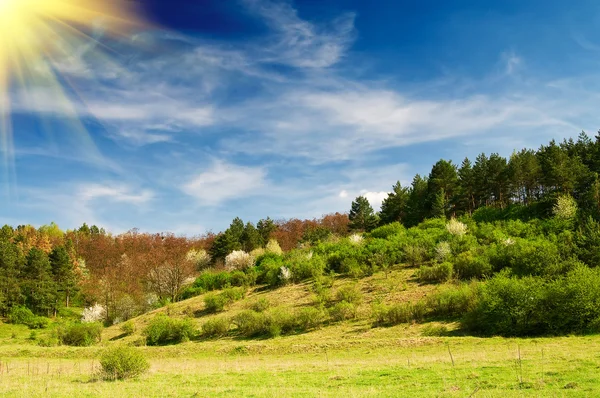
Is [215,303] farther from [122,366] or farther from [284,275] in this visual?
[122,366]

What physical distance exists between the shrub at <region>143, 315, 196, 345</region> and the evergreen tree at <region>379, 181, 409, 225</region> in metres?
49.5

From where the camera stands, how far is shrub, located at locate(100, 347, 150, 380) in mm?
16844

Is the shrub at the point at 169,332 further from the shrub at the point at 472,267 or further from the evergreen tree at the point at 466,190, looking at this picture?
the evergreen tree at the point at 466,190

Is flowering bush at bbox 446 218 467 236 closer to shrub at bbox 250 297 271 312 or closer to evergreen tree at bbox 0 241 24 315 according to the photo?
shrub at bbox 250 297 271 312

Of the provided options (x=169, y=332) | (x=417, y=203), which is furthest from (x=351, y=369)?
(x=417, y=203)

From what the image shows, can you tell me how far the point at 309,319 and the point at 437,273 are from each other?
13.3 meters

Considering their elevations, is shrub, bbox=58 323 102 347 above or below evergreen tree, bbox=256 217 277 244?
below

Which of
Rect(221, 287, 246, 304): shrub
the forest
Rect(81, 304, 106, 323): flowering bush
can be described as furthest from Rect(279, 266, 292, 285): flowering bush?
Rect(81, 304, 106, 323): flowering bush

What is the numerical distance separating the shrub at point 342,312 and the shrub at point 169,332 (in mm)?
11480

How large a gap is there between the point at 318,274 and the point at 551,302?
80.0 feet

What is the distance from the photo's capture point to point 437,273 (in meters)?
37.5

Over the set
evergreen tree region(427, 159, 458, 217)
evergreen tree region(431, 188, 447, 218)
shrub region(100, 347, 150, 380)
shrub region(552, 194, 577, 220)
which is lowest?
shrub region(100, 347, 150, 380)

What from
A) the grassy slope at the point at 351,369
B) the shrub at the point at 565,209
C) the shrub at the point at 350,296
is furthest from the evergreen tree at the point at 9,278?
the shrub at the point at 565,209

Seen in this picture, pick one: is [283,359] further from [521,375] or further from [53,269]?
[53,269]
